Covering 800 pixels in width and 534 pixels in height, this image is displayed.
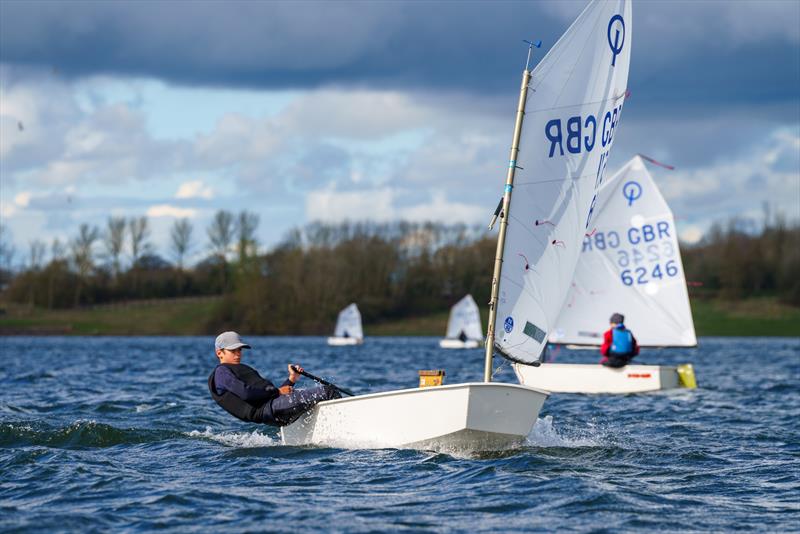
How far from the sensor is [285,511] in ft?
33.3

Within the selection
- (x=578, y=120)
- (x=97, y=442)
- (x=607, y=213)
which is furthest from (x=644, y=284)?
(x=97, y=442)

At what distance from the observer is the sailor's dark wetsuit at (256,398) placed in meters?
13.4

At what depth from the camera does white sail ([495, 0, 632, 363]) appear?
44.2 feet

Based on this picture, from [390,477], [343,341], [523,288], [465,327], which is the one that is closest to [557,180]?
[523,288]

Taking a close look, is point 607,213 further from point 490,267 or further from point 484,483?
point 490,267

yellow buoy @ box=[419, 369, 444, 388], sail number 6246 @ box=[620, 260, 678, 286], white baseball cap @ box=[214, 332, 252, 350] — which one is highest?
sail number 6246 @ box=[620, 260, 678, 286]

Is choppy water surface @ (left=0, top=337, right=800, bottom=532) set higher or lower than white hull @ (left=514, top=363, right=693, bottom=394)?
lower

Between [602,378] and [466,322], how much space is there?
159 feet

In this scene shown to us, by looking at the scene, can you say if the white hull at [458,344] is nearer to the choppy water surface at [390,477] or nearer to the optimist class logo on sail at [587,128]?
the choppy water surface at [390,477]

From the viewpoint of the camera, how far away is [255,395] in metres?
13.4

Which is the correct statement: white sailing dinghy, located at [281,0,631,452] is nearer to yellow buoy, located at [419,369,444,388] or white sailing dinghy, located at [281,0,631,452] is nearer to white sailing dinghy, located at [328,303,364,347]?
yellow buoy, located at [419,369,444,388]

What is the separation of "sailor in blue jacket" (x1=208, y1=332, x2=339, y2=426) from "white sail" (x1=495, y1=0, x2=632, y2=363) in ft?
8.44

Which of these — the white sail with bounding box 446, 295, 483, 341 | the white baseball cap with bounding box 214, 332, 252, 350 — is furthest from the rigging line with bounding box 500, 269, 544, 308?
the white sail with bounding box 446, 295, 483, 341

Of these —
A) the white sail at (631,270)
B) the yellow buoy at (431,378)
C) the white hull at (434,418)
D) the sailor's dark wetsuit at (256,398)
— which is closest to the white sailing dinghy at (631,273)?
the white sail at (631,270)
